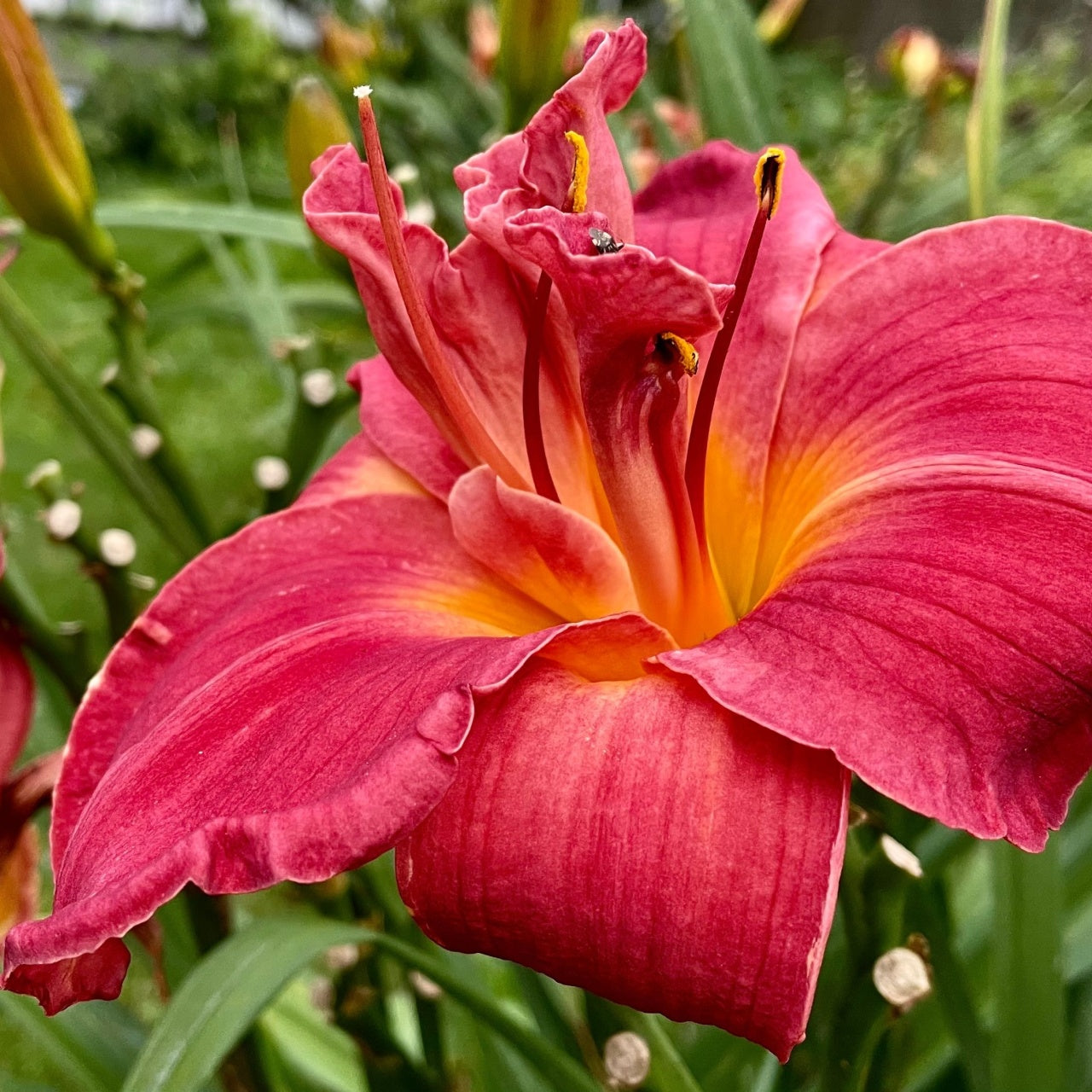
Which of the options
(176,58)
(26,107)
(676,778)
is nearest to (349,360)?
(26,107)

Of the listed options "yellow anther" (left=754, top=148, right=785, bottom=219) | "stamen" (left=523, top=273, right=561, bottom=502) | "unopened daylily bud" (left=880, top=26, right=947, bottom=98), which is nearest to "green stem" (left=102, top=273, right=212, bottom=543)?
"stamen" (left=523, top=273, right=561, bottom=502)

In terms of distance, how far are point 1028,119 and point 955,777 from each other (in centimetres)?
219

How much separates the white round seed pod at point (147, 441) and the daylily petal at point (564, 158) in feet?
0.69

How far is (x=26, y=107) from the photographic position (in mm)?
498

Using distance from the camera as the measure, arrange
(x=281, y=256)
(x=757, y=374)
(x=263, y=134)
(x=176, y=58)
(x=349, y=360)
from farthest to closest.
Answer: (x=176, y=58) < (x=263, y=134) < (x=281, y=256) < (x=349, y=360) < (x=757, y=374)

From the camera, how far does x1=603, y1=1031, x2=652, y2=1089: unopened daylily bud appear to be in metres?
0.43

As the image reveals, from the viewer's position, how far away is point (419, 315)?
370mm

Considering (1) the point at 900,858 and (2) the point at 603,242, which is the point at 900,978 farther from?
(2) the point at 603,242

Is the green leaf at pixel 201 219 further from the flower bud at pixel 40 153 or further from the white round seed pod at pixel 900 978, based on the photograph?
the white round seed pod at pixel 900 978

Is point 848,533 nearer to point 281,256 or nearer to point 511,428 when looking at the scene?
point 511,428

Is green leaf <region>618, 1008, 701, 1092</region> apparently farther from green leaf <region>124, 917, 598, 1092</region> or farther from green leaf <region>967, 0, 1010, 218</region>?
green leaf <region>967, 0, 1010, 218</region>

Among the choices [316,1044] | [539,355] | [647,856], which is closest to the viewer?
[647,856]

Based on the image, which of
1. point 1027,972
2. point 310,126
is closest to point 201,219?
point 310,126

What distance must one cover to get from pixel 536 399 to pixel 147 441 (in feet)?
0.73
